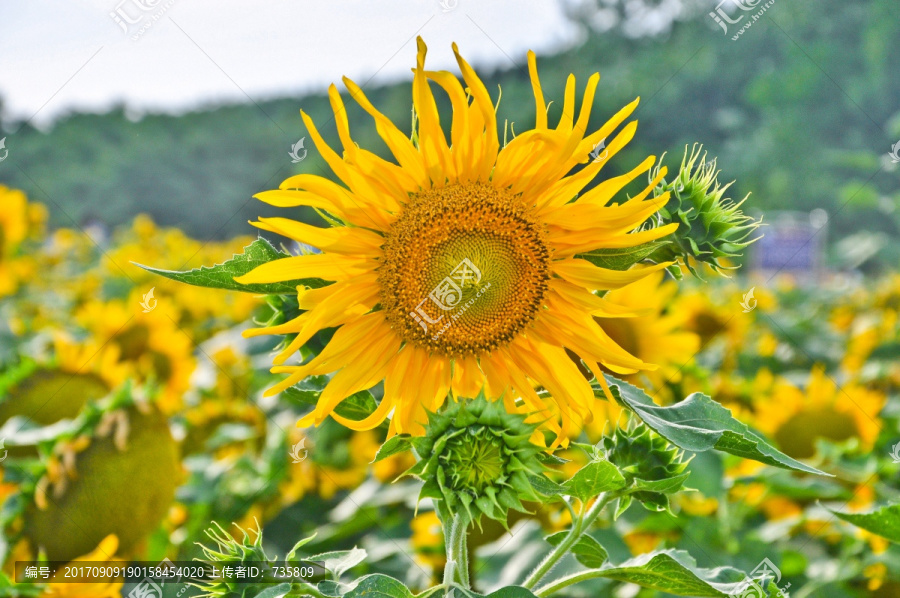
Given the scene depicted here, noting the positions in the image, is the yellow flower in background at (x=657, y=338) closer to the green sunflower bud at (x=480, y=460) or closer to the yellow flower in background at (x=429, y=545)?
the yellow flower in background at (x=429, y=545)

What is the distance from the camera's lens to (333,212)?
927 millimetres

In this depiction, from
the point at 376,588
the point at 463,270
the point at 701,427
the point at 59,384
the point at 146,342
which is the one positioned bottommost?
the point at 146,342

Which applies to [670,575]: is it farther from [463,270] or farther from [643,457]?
[463,270]

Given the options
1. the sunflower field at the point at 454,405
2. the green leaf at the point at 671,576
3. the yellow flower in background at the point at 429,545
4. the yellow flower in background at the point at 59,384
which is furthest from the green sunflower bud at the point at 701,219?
the yellow flower in background at the point at 59,384

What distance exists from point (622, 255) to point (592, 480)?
28 centimetres

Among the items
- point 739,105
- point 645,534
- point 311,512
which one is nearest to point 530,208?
A: point 645,534

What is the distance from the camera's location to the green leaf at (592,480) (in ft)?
2.82

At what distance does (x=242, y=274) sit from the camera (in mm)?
921

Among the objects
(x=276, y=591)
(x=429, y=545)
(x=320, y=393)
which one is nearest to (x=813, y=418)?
(x=429, y=545)

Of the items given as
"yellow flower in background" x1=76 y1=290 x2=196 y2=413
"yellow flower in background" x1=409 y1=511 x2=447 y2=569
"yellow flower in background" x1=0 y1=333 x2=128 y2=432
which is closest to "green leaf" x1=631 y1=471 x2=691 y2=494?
"yellow flower in background" x1=409 y1=511 x2=447 y2=569

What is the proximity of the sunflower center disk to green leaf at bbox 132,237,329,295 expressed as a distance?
115mm

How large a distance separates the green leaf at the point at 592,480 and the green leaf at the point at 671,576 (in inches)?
6.3

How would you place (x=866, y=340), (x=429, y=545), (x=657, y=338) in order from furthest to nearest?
(x=866, y=340), (x=657, y=338), (x=429, y=545)

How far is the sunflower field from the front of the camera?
2.95ft
